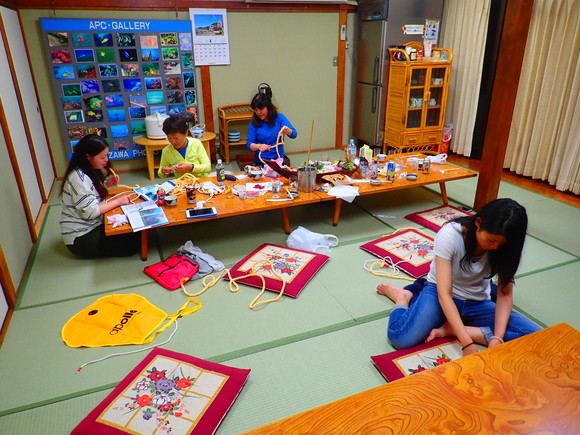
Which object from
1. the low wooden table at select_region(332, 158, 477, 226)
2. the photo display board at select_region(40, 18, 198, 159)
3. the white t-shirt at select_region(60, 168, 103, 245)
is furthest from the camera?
the photo display board at select_region(40, 18, 198, 159)

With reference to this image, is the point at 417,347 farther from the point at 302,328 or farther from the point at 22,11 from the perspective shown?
the point at 22,11

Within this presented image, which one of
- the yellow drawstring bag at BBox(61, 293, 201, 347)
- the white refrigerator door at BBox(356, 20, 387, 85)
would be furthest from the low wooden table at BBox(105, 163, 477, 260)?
the white refrigerator door at BBox(356, 20, 387, 85)

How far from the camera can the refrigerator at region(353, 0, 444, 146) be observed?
16.4 feet

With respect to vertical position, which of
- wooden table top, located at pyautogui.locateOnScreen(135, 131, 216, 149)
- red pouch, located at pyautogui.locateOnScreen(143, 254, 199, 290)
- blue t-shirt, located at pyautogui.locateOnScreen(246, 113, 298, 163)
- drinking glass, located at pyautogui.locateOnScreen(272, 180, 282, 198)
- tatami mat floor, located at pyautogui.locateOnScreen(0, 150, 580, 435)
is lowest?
tatami mat floor, located at pyautogui.locateOnScreen(0, 150, 580, 435)

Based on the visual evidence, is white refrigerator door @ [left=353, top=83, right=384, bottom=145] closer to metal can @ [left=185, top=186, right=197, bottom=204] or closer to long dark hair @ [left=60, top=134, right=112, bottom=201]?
metal can @ [left=185, top=186, right=197, bottom=204]

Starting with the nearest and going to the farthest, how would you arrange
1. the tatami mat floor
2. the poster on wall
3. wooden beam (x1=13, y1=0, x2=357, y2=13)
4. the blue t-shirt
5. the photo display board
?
the tatami mat floor
the blue t-shirt
wooden beam (x1=13, y1=0, x2=357, y2=13)
the photo display board
the poster on wall

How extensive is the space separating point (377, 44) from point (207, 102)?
2282 millimetres

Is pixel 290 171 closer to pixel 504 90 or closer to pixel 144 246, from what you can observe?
pixel 144 246

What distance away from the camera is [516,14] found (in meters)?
2.99

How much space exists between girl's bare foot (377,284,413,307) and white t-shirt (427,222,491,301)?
190 mm

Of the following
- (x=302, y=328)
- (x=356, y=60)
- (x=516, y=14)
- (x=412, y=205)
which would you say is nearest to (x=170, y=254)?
(x=302, y=328)

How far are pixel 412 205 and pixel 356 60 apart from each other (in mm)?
2801

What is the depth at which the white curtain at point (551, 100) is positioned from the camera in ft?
13.1

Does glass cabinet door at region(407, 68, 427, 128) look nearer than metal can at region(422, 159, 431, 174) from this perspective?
No
